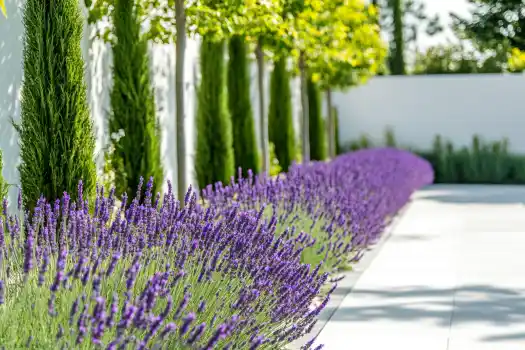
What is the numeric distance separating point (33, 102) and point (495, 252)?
4.93 metres

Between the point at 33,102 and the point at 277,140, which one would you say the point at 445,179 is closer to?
the point at 277,140

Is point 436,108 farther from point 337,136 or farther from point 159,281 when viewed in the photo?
point 159,281

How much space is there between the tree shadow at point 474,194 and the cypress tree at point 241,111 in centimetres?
391

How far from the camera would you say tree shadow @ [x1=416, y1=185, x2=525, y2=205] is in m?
15.6

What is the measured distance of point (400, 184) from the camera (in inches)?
496

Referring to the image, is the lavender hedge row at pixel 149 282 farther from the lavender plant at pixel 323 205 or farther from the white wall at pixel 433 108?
the white wall at pixel 433 108

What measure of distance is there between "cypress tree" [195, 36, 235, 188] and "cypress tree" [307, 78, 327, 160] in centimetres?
743

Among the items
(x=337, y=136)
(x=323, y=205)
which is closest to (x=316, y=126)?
(x=337, y=136)

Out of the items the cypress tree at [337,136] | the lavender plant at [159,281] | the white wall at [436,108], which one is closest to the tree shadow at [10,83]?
the lavender plant at [159,281]

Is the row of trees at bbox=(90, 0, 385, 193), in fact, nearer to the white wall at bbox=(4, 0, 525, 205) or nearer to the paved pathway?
the paved pathway

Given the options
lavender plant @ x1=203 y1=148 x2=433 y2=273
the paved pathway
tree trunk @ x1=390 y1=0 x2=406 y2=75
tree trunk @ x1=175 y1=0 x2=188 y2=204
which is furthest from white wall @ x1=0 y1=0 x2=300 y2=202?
tree trunk @ x1=390 y1=0 x2=406 y2=75

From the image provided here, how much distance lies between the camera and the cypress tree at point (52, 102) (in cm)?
676

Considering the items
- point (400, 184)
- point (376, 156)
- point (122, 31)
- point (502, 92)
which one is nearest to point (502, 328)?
point (122, 31)

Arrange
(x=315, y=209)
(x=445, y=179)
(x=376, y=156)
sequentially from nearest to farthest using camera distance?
(x=315, y=209) < (x=376, y=156) < (x=445, y=179)
